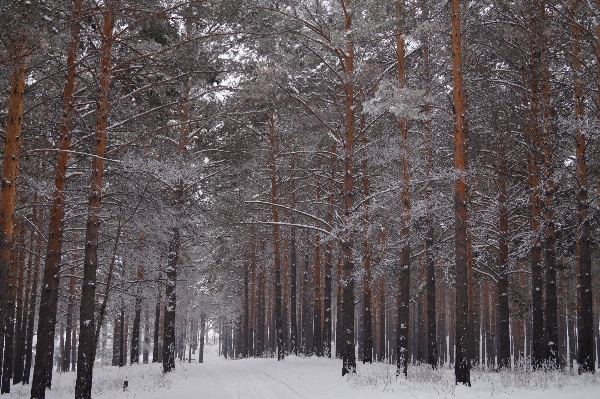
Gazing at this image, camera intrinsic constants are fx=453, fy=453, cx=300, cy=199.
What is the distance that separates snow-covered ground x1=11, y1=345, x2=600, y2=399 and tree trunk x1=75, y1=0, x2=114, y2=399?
8.38 ft

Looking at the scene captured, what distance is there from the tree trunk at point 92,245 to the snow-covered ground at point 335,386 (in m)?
2.55

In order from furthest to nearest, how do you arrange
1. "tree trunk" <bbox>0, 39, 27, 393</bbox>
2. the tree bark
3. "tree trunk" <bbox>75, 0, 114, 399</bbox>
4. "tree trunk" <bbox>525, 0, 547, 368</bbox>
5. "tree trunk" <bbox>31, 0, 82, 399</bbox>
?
the tree bark < "tree trunk" <bbox>525, 0, 547, 368</bbox> < "tree trunk" <bbox>31, 0, 82, 399</bbox> < "tree trunk" <bbox>75, 0, 114, 399</bbox> < "tree trunk" <bbox>0, 39, 27, 393</bbox>

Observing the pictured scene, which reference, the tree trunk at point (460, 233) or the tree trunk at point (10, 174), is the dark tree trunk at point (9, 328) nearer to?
the tree trunk at point (10, 174)

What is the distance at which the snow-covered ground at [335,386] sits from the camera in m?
9.32

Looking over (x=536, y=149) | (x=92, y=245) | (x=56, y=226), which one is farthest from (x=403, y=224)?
(x=56, y=226)

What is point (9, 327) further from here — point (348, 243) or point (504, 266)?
point (504, 266)

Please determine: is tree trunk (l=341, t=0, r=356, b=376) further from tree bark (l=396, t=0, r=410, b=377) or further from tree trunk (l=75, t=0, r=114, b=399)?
tree trunk (l=75, t=0, r=114, b=399)

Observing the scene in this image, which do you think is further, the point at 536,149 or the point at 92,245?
the point at 536,149

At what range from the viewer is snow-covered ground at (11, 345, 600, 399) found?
30.6 ft

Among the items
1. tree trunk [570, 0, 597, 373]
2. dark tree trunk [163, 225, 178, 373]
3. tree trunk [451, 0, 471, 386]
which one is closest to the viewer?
tree trunk [451, 0, 471, 386]

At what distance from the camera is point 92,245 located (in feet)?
36.2

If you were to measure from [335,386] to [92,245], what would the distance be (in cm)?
730

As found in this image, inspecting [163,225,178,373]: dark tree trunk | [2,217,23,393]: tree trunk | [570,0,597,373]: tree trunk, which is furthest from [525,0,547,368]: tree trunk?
[2,217,23,393]: tree trunk

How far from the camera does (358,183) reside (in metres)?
21.2
